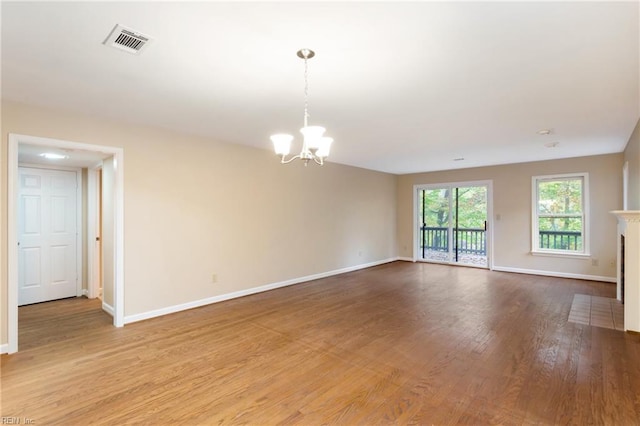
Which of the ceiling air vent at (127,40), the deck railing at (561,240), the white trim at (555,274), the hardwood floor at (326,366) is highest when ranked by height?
the ceiling air vent at (127,40)

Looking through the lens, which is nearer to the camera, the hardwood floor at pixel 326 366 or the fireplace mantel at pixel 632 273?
the hardwood floor at pixel 326 366

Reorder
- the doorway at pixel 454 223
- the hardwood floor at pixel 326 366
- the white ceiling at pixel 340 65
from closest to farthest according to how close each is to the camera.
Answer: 1. the white ceiling at pixel 340 65
2. the hardwood floor at pixel 326 366
3. the doorway at pixel 454 223

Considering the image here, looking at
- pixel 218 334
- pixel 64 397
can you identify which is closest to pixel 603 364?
pixel 218 334

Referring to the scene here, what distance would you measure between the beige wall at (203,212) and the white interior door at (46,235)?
1986mm

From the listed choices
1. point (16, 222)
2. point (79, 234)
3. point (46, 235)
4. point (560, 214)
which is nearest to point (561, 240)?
point (560, 214)

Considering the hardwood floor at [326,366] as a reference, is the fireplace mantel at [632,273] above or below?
above

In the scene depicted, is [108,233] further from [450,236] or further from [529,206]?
[529,206]

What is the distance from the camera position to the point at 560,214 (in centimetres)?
621

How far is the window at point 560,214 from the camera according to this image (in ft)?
19.5

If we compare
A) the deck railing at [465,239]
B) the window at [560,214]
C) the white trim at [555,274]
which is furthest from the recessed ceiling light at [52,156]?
the window at [560,214]

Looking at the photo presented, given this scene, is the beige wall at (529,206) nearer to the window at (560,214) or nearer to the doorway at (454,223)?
the window at (560,214)

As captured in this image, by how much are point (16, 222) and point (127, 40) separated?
235 centimetres

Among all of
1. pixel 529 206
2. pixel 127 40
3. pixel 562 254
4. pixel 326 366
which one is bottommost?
pixel 326 366

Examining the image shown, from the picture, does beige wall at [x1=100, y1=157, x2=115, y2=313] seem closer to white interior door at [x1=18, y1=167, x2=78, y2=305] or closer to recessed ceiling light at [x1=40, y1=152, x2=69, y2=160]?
recessed ceiling light at [x1=40, y1=152, x2=69, y2=160]
